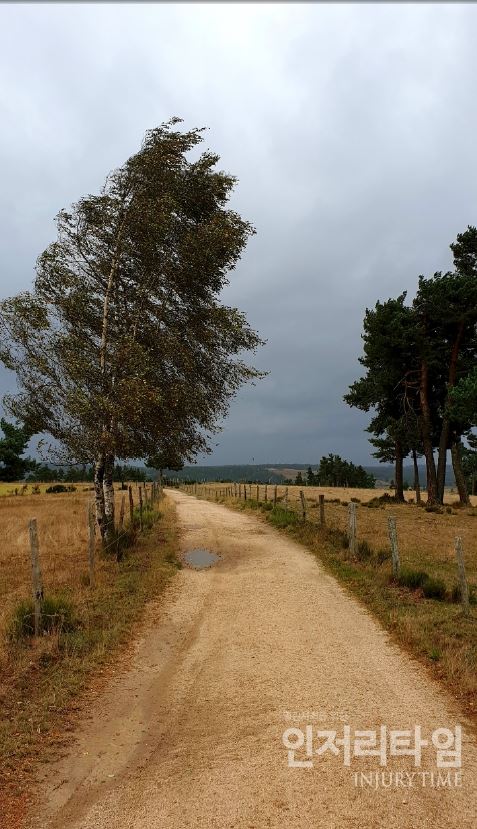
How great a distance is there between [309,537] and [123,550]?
7541 mm

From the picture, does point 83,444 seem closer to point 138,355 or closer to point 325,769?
point 138,355

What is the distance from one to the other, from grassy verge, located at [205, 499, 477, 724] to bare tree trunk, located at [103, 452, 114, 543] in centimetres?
724

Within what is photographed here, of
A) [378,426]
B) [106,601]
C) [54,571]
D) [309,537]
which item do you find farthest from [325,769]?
[378,426]

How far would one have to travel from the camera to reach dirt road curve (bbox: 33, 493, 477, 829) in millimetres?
4879

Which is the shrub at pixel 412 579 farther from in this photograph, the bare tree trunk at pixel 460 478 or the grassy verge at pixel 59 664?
the bare tree trunk at pixel 460 478

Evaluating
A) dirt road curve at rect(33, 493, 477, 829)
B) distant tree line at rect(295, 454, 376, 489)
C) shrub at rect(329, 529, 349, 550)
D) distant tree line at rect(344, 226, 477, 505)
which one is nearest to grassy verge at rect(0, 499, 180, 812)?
dirt road curve at rect(33, 493, 477, 829)

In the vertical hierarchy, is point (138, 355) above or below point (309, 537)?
above

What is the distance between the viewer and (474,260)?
119ft

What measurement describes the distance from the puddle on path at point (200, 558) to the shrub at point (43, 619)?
6682 mm

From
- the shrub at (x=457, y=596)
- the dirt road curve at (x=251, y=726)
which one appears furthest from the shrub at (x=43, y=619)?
the shrub at (x=457, y=596)

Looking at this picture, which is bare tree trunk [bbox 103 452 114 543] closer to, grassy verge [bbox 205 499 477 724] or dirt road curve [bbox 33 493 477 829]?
dirt road curve [bbox 33 493 477 829]

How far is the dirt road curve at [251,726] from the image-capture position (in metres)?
4.88

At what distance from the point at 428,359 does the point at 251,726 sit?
1357 inches

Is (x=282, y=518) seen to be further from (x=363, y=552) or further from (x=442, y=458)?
(x=442, y=458)
